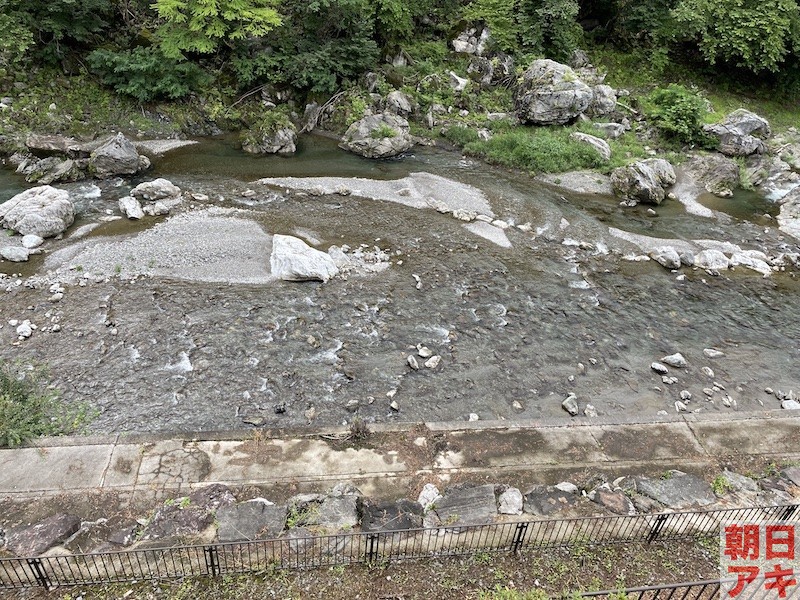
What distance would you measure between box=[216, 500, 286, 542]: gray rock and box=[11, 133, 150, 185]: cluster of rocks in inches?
667

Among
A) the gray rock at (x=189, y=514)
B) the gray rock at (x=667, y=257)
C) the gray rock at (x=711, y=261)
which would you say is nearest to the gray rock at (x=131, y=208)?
the gray rock at (x=189, y=514)

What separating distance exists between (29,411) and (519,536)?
8.78 meters

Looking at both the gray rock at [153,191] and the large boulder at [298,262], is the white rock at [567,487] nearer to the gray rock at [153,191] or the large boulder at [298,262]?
the large boulder at [298,262]

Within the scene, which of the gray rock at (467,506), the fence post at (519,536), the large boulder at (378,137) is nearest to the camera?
the fence post at (519,536)

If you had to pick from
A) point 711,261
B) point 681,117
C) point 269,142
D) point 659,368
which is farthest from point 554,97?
point 659,368

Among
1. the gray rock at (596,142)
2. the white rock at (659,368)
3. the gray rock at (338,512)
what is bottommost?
the white rock at (659,368)

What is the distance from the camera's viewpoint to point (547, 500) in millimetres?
7531

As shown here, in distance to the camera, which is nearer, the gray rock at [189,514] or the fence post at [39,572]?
the fence post at [39,572]

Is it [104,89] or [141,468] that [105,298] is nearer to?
[141,468]

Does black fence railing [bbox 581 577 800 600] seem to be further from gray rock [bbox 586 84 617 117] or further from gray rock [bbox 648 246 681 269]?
gray rock [bbox 586 84 617 117]

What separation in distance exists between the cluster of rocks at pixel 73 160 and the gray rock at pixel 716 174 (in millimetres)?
24584

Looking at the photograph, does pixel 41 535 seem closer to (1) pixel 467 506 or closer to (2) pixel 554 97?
(1) pixel 467 506

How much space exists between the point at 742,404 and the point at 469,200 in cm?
1163

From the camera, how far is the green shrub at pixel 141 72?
22.9 m
